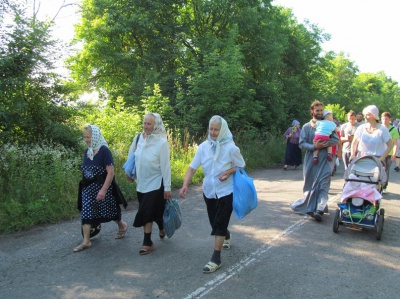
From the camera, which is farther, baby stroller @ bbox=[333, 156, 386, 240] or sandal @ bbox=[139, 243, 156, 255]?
baby stroller @ bbox=[333, 156, 386, 240]

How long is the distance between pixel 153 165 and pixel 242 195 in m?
1.37

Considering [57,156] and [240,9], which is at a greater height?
[240,9]

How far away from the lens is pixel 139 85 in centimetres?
1544

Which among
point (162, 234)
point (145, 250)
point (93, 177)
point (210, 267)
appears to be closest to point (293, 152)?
point (162, 234)

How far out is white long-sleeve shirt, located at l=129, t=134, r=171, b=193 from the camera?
16.4 feet

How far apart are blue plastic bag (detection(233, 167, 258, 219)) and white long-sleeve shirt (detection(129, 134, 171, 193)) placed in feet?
3.46

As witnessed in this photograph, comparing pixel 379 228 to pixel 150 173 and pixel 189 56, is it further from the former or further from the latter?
pixel 189 56

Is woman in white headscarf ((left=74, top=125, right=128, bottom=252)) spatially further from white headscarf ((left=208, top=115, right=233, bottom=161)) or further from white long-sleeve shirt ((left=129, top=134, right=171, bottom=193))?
white headscarf ((left=208, top=115, right=233, bottom=161))

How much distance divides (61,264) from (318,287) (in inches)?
129

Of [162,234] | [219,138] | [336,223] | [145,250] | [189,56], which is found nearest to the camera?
[219,138]

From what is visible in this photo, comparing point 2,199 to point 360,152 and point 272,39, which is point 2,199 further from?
point 272,39

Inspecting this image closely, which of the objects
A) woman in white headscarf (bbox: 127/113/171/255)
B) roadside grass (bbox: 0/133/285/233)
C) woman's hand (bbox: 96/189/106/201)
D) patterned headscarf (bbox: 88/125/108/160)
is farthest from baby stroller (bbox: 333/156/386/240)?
roadside grass (bbox: 0/133/285/233)

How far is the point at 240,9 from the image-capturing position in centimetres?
1800

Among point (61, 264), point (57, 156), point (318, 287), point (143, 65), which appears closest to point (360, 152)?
point (318, 287)
